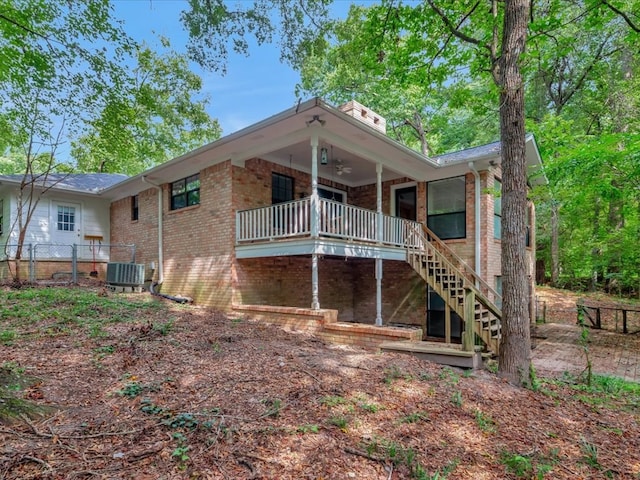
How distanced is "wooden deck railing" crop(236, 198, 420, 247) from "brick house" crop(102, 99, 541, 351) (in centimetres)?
3

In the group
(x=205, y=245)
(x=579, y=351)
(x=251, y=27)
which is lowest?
(x=579, y=351)

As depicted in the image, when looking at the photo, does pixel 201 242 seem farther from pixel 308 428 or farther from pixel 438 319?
pixel 308 428

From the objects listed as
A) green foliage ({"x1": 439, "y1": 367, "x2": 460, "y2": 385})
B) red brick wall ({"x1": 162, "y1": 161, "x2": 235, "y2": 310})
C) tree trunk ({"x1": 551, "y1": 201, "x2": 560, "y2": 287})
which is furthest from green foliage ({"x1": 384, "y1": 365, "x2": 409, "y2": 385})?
tree trunk ({"x1": 551, "y1": 201, "x2": 560, "y2": 287})

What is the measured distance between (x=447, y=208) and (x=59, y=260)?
1401 centimetres

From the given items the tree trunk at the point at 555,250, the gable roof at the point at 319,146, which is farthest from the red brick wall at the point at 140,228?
the tree trunk at the point at 555,250

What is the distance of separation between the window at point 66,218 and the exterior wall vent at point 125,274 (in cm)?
485

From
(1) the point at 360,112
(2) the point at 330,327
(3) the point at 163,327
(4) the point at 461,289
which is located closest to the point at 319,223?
(2) the point at 330,327

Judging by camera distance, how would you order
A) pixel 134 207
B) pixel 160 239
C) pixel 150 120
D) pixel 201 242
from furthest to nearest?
pixel 150 120 < pixel 134 207 < pixel 160 239 < pixel 201 242

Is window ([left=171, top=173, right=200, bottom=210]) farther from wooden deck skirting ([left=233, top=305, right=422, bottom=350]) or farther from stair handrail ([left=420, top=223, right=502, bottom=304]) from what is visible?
stair handrail ([left=420, top=223, right=502, bottom=304])

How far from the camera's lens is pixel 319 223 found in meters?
7.84

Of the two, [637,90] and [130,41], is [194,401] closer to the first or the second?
[130,41]

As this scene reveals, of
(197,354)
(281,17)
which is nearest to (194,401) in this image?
(197,354)

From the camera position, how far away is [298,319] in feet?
26.2

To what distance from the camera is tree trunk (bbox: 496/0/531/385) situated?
537 cm
